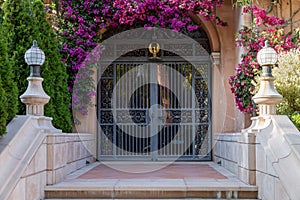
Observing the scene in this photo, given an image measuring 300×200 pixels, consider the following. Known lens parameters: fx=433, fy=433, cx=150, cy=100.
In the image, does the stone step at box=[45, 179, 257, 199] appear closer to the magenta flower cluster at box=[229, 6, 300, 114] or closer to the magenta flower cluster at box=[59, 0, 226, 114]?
the magenta flower cluster at box=[229, 6, 300, 114]

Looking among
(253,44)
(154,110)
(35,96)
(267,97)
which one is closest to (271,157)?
(267,97)

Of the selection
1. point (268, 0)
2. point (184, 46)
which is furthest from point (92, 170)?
point (268, 0)

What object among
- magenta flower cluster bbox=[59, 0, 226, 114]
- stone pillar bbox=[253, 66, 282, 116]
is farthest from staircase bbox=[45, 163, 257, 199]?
magenta flower cluster bbox=[59, 0, 226, 114]

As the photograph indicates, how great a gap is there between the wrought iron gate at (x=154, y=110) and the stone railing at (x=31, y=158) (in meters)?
3.10

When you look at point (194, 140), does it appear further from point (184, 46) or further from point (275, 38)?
point (275, 38)

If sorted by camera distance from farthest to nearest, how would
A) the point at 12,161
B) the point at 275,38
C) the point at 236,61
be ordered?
the point at 236,61, the point at 275,38, the point at 12,161

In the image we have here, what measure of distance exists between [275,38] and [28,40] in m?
4.34

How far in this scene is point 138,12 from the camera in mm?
8812

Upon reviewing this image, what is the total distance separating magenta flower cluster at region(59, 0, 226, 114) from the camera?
8.87 meters

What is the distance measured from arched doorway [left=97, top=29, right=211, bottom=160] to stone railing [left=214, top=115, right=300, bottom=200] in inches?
134

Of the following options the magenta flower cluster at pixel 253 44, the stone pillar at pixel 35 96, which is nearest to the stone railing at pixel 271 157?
the magenta flower cluster at pixel 253 44

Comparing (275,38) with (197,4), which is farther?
(197,4)

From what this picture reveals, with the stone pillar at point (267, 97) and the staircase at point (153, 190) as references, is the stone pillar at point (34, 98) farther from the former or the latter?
the stone pillar at point (267, 97)

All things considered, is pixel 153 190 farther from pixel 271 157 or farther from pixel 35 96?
pixel 35 96
